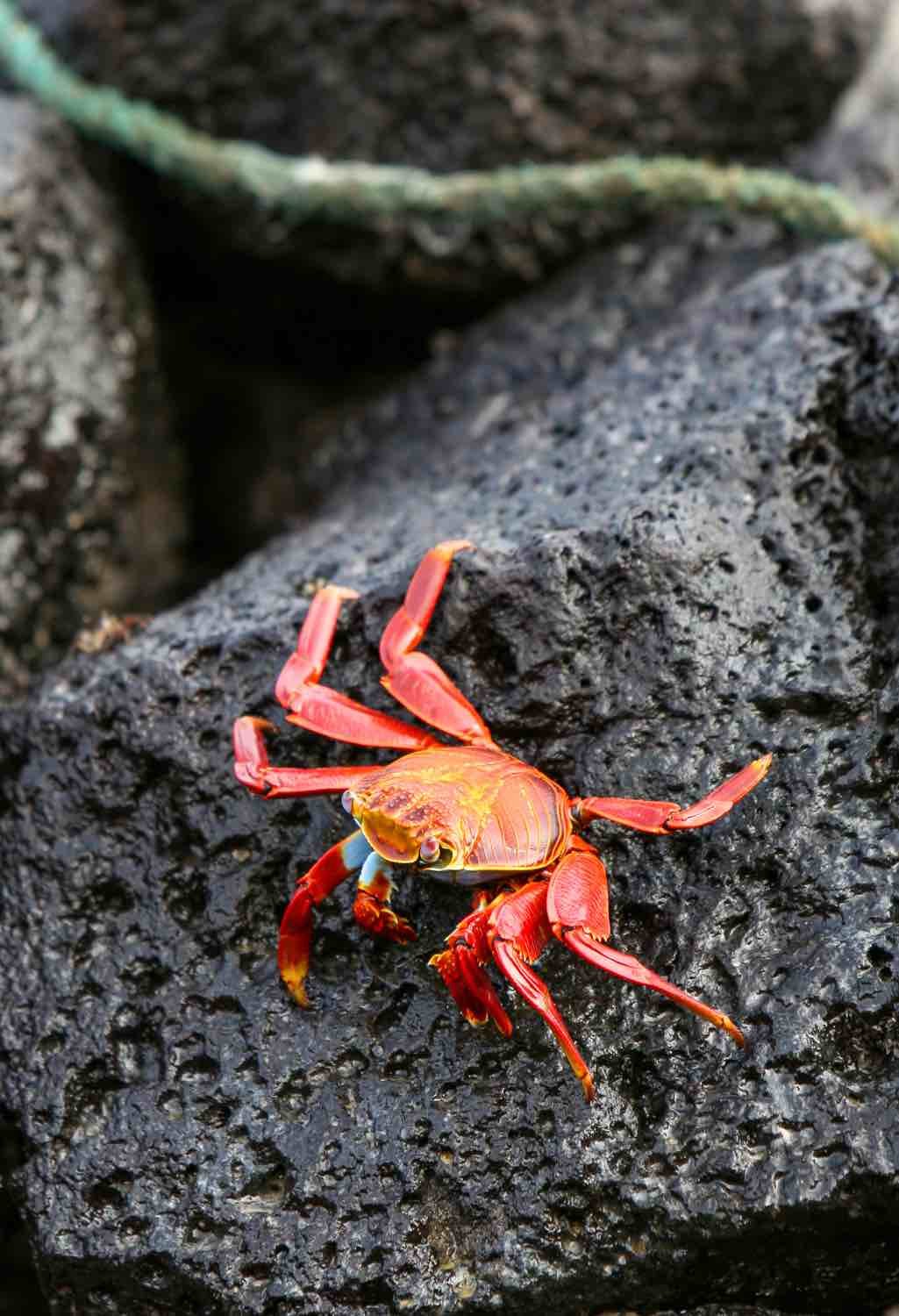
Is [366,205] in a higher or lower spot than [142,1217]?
higher

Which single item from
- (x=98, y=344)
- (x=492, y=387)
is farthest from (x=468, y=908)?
(x=98, y=344)

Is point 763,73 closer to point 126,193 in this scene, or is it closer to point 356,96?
point 356,96

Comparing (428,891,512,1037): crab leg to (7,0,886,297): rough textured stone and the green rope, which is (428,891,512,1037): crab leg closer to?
the green rope

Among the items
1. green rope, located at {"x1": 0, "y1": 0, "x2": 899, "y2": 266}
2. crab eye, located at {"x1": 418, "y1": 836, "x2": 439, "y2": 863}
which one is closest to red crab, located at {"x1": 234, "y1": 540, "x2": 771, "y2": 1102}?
crab eye, located at {"x1": 418, "y1": 836, "x2": 439, "y2": 863}

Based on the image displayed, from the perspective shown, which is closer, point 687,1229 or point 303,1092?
point 687,1229

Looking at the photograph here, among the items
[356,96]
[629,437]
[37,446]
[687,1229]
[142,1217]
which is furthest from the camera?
[356,96]

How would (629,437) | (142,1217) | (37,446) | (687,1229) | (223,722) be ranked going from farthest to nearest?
(37,446)
(629,437)
(223,722)
(142,1217)
(687,1229)
